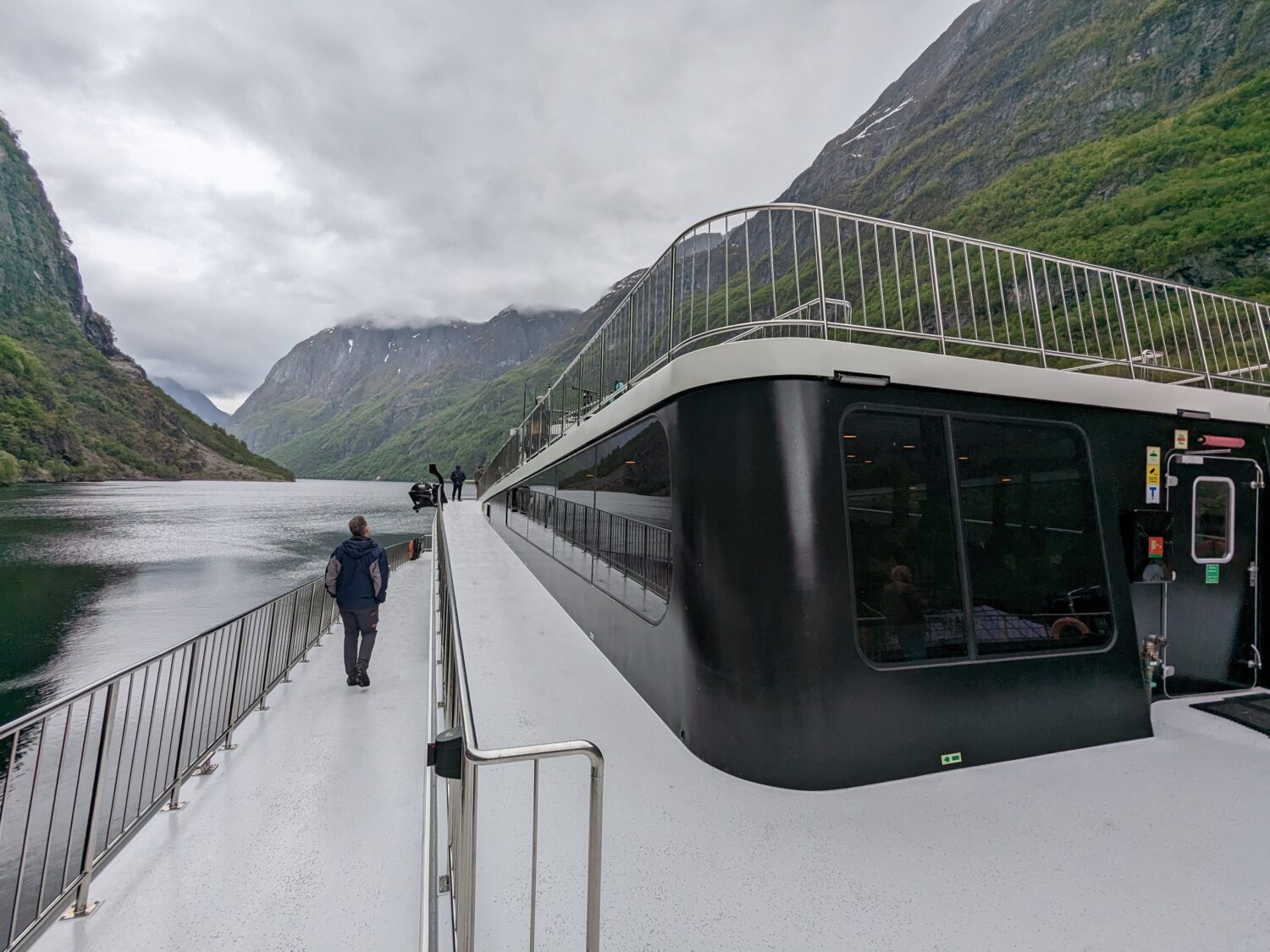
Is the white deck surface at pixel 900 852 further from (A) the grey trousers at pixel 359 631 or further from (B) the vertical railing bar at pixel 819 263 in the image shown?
(A) the grey trousers at pixel 359 631

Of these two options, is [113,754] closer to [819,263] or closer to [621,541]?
[621,541]

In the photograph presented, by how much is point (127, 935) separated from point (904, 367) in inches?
235

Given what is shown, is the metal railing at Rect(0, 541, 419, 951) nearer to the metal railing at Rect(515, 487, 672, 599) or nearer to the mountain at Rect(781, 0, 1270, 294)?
the metal railing at Rect(515, 487, 672, 599)

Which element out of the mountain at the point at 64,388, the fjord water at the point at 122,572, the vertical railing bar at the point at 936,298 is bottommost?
the fjord water at the point at 122,572

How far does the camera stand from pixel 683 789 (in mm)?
3201

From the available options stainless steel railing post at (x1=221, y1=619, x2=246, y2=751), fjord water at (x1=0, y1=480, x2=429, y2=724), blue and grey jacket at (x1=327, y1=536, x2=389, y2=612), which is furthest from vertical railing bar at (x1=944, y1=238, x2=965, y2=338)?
fjord water at (x1=0, y1=480, x2=429, y2=724)

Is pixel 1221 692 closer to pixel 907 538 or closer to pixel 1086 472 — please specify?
pixel 1086 472

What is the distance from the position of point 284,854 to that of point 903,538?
203 inches

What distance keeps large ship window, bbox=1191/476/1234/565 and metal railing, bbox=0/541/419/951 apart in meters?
7.50

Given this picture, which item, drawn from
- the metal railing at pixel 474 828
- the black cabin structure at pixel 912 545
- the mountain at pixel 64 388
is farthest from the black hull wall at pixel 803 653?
the mountain at pixel 64 388

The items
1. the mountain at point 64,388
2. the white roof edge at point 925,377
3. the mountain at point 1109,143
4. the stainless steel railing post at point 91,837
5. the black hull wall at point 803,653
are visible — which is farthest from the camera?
the mountain at point 64,388

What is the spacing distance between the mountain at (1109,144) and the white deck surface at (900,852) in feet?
132

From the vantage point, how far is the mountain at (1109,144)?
35438mm

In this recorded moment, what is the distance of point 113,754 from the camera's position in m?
11.3
